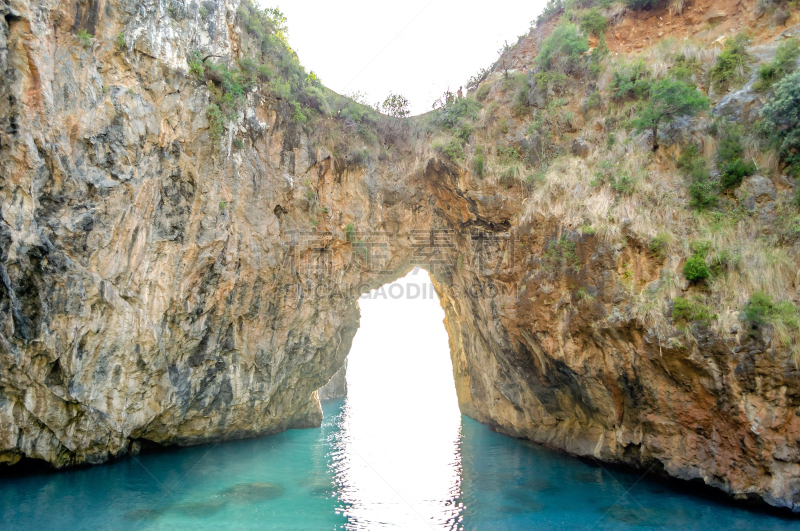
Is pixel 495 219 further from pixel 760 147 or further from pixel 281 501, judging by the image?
pixel 281 501

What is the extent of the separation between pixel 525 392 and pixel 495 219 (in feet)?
22.1

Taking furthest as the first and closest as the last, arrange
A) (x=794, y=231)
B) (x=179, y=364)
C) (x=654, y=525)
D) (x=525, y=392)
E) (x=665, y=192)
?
(x=525, y=392)
(x=179, y=364)
(x=665, y=192)
(x=794, y=231)
(x=654, y=525)

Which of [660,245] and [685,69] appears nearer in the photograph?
[660,245]

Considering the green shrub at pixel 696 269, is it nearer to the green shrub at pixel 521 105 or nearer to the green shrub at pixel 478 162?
the green shrub at pixel 478 162

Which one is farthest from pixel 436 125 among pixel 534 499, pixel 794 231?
pixel 534 499

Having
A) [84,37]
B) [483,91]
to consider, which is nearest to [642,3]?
[483,91]

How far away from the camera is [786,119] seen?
37.3 ft

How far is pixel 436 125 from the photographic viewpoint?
18.2 meters

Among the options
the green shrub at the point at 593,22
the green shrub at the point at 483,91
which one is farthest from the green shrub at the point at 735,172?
the green shrub at the point at 483,91

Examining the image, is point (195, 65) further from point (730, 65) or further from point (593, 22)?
point (730, 65)

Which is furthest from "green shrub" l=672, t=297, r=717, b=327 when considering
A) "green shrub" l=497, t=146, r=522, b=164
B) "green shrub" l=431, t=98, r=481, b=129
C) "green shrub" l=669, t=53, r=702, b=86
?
"green shrub" l=431, t=98, r=481, b=129

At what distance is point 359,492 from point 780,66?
16129 mm

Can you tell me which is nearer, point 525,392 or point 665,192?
point 665,192

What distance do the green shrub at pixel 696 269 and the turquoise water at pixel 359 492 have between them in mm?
5316
